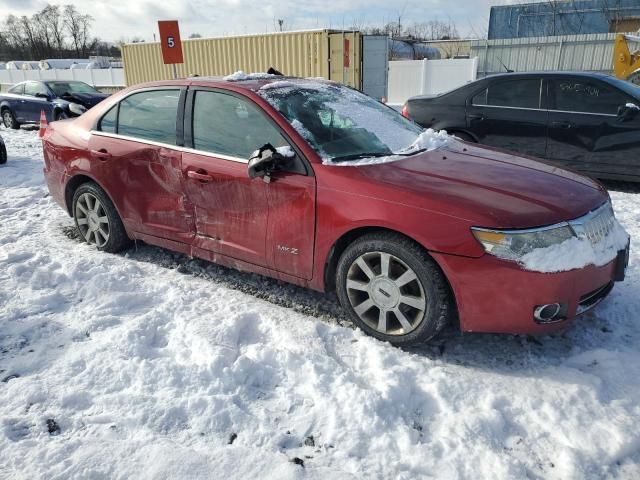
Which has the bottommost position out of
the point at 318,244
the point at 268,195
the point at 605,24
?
the point at 318,244

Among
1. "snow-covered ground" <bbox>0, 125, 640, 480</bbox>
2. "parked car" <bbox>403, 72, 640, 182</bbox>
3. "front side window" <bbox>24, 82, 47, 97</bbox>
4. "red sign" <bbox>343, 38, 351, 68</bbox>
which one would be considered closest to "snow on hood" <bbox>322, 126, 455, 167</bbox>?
"snow-covered ground" <bbox>0, 125, 640, 480</bbox>

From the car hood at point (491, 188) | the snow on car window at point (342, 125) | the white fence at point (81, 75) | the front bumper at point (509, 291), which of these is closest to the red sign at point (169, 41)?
the snow on car window at point (342, 125)

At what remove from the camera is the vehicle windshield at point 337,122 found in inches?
131

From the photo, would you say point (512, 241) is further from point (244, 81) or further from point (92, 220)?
point (92, 220)

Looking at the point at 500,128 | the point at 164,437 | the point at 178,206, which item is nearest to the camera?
the point at 164,437

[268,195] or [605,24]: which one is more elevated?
[605,24]

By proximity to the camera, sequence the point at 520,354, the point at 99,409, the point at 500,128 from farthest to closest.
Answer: the point at 500,128, the point at 520,354, the point at 99,409

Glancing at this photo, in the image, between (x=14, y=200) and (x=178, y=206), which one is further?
(x=14, y=200)

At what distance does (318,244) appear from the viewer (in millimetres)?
3150

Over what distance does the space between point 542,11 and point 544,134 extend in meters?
31.6

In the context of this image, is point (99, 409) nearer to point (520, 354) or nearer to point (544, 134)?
point (520, 354)

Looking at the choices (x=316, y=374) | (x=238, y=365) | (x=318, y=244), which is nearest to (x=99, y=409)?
(x=238, y=365)

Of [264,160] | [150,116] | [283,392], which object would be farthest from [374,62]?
[283,392]

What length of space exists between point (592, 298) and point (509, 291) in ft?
2.03
